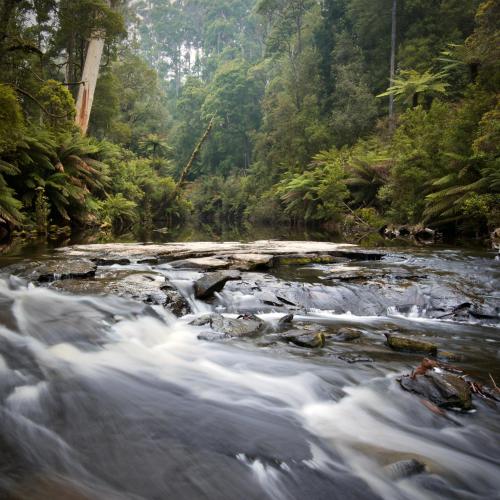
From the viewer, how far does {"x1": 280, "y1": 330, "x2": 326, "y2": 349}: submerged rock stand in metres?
3.81

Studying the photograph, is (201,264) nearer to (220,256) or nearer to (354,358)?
(220,256)

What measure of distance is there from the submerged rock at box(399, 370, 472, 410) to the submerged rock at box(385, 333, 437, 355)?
1.88 feet

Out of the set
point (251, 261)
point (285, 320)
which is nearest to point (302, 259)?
point (251, 261)

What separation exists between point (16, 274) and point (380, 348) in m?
4.50

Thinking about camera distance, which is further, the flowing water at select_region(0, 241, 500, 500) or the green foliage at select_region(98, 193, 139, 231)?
the green foliage at select_region(98, 193, 139, 231)

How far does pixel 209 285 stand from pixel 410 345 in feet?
7.80

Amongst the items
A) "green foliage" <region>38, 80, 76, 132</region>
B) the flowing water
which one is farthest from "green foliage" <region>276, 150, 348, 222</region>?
the flowing water

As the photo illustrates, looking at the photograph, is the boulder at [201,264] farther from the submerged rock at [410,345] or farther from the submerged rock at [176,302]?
the submerged rock at [410,345]

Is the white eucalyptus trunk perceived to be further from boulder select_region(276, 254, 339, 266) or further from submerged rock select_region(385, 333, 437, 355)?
submerged rock select_region(385, 333, 437, 355)

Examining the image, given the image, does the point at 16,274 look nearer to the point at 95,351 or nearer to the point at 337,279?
the point at 95,351

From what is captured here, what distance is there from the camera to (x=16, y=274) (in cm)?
535

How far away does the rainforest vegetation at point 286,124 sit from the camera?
1170 cm

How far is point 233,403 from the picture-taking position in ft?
9.60

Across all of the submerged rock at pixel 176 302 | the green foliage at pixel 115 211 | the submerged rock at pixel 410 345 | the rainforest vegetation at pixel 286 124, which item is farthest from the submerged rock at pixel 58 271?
the green foliage at pixel 115 211
